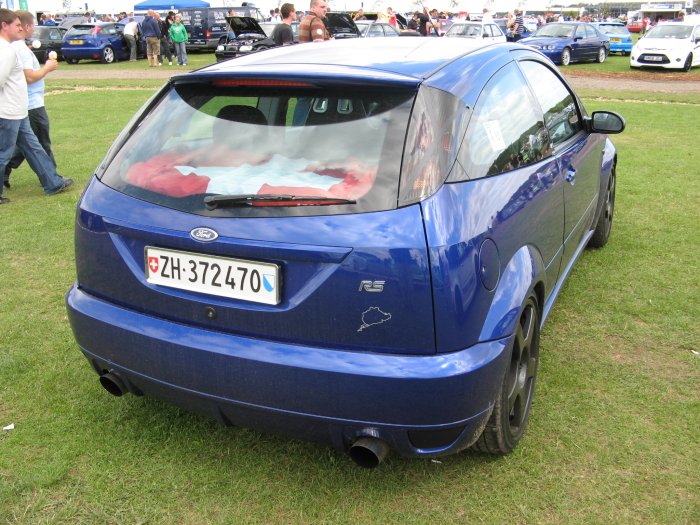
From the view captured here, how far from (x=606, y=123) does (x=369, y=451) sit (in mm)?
2695

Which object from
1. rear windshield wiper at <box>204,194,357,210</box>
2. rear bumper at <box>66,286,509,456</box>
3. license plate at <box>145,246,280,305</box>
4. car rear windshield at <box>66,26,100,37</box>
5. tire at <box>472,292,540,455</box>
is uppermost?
car rear windshield at <box>66,26,100,37</box>

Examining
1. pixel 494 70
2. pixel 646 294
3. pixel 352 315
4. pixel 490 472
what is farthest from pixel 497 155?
pixel 646 294

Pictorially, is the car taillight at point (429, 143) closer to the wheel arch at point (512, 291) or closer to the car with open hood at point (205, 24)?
the wheel arch at point (512, 291)

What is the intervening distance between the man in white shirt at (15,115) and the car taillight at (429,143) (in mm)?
5139

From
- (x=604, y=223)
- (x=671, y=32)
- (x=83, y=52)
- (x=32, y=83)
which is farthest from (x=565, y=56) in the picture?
(x=32, y=83)

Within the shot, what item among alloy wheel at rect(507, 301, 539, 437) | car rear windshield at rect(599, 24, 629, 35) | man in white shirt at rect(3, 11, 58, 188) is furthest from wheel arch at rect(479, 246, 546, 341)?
car rear windshield at rect(599, 24, 629, 35)

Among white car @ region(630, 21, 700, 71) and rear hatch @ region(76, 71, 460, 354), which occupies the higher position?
rear hatch @ region(76, 71, 460, 354)

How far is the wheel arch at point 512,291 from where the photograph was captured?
7.71 feet

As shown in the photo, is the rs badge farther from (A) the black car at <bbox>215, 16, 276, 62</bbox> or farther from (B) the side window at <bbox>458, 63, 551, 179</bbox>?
(A) the black car at <bbox>215, 16, 276, 62</bbox>

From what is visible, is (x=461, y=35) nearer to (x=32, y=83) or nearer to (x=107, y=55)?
(x=107, y=55)

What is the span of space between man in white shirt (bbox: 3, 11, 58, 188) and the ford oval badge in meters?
4.80

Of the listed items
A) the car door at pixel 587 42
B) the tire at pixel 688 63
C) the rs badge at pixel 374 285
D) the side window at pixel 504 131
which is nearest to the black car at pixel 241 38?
the car door at pixel 587 42

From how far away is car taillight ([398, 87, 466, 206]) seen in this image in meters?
2.22

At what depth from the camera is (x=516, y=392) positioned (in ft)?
9.11
